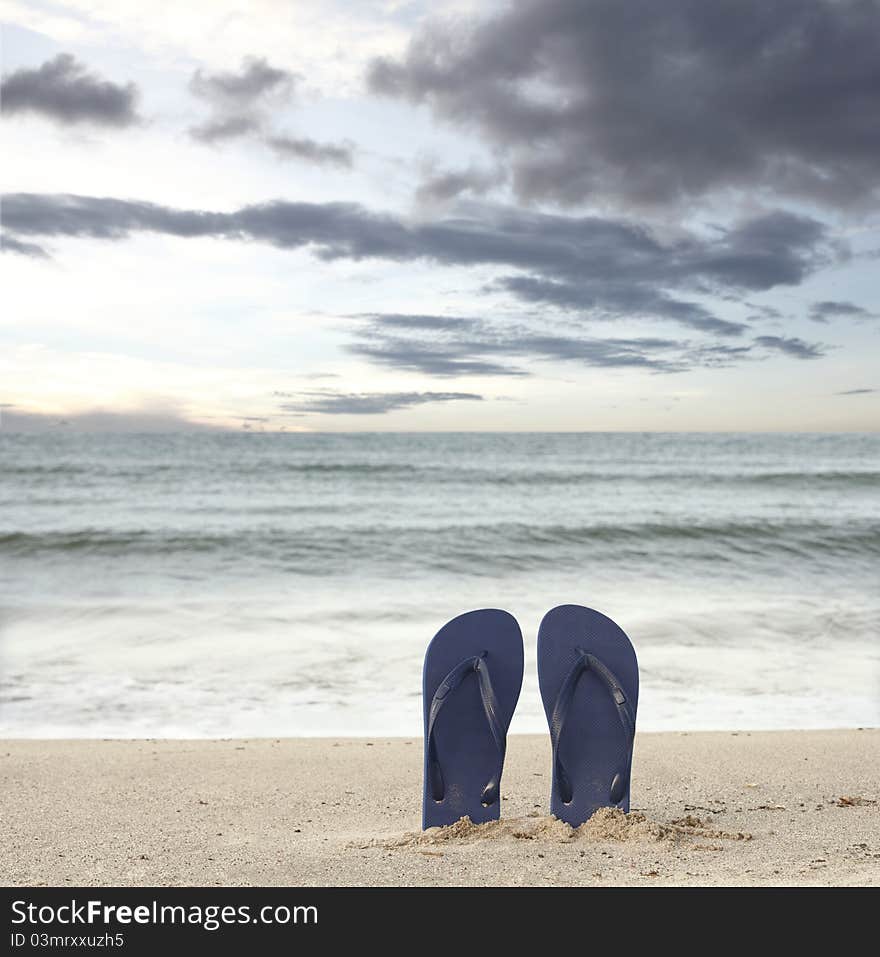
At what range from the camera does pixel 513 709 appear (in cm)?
242

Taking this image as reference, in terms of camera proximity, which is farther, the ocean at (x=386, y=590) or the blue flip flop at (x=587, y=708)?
the ocean at (x=386, y=590)

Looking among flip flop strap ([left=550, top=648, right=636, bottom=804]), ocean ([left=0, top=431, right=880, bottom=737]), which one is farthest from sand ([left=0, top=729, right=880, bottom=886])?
ocean ([left=0, top=431, right=880, bottom=737])

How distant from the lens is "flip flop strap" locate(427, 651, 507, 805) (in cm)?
240

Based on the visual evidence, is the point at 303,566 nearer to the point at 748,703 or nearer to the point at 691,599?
the point at 691,599

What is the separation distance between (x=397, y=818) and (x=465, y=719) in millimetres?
519

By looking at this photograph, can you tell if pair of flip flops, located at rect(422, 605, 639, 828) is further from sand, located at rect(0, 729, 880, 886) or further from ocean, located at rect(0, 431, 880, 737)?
ocean, located at rect(0, 431, 880, 737)

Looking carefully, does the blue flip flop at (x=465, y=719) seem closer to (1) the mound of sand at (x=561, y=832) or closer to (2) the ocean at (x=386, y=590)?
(1) the mound of sand at (x=561, y=832)

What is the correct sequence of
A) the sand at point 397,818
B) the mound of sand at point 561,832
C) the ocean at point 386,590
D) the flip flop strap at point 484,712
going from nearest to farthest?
the sand at point 397,818 → the mound of sand at point 561,832 → the flip flop strap at point 484,712 → the ocean at point 386,590

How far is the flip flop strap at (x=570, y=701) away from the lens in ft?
7.96

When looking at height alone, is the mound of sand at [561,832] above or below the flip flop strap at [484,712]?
below

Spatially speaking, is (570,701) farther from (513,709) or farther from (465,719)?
(465,719)

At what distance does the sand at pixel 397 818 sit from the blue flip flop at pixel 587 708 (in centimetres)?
9

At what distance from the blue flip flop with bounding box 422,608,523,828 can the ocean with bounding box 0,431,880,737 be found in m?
1.76

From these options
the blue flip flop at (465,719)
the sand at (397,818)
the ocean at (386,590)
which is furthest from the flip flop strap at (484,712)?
the ocean at (386,590)
